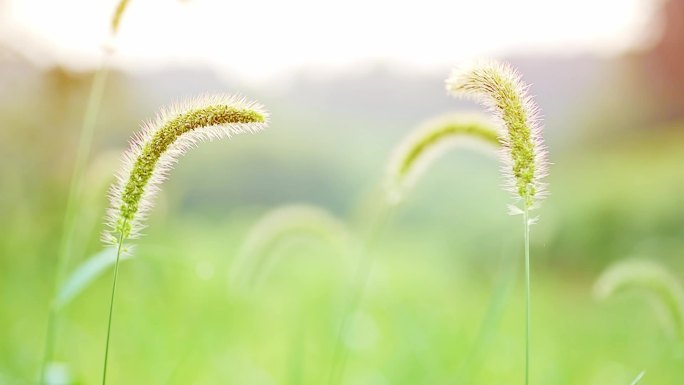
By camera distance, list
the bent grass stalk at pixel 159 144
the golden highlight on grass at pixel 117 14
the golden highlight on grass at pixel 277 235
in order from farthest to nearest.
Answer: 1. the golden highlight on grass at pixel 277 235
2. the golden highlight on grass at pixel 117 14
3. the bent grass stalk at pixel 159 144

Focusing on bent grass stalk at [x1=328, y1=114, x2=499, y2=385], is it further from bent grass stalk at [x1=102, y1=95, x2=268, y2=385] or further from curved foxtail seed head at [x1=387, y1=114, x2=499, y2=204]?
bent grass stalk at [x1=102, y1=95, x2=268, y2=385]

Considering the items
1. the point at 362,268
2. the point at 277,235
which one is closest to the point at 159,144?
the point at 277,235

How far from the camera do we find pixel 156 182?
4.76 ft

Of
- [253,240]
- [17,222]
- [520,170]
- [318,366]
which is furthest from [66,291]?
[318,366]

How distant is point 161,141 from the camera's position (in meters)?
1.40

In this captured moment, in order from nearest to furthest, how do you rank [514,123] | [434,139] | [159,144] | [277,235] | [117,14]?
[159,144] → [514,123] → [117,14] → [434,139] → [277,235]

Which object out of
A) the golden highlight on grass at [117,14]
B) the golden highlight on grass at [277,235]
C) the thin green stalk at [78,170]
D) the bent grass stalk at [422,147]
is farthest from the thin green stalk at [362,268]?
the golden highlight on grass at [117,14]

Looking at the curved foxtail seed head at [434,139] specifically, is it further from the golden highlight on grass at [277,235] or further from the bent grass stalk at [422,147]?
the golden highlight on grass at [277,235]

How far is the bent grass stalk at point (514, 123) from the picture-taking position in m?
1.49

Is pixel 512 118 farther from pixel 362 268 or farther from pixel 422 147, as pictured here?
pixel 362 268

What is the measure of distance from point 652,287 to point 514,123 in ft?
3.47

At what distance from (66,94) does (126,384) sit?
295 cm

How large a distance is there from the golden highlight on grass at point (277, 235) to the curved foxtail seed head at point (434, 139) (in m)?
0.42

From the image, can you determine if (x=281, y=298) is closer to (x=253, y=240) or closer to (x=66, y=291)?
(x=253, y=240)
